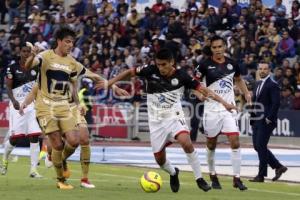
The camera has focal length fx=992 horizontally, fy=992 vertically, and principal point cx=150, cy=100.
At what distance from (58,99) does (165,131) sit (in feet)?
5.95

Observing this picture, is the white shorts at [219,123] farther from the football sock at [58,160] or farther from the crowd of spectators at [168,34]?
the crowd of spectators at [168,34]

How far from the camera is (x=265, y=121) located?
62.3ft

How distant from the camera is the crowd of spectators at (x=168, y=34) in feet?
108

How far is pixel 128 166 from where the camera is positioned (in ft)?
74.7

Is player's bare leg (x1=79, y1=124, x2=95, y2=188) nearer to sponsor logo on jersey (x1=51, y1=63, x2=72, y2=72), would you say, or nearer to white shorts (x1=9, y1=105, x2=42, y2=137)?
sponsor logo on jersey (x1=51, y1=63, x2=72, y2=72)

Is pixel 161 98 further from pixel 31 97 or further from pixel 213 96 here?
pixel 31 97

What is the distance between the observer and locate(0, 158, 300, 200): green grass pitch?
14.6 m

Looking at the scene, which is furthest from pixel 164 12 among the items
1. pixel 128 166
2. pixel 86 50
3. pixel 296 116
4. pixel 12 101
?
pixel 12 101

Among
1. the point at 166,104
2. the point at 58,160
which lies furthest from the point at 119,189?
the point at 166,104

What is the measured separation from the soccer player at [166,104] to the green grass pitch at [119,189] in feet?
1.71

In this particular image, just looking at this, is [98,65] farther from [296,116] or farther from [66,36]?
[66,36]

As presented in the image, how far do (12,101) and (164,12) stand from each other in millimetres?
19339

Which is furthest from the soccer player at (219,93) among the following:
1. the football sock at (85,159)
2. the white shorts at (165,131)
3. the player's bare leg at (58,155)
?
→ the player's bare leg at (58,155)

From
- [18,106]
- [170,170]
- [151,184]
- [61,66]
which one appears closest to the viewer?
[151,184]
